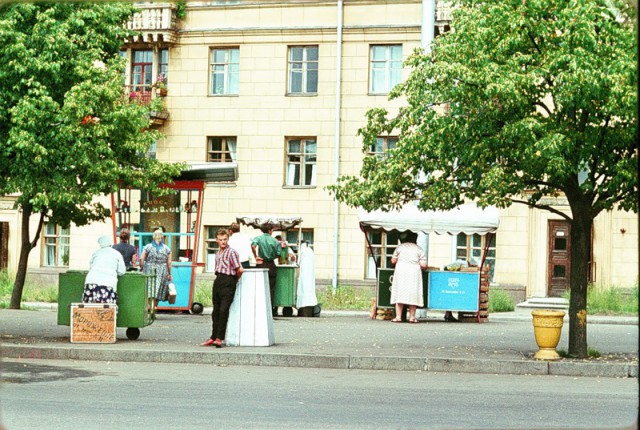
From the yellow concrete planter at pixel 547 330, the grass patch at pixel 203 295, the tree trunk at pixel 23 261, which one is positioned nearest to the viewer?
the yellow concrete planter at pixel 547 330

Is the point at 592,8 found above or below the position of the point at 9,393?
above

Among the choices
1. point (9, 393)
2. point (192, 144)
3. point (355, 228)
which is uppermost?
point (192, 144)

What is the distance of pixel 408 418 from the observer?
991 centimetres

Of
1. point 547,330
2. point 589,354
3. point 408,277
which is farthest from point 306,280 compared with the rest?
point 547,330

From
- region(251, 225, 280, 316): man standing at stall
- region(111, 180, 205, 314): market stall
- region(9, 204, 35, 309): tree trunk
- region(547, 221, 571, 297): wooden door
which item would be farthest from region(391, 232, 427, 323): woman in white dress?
region(547, 221, 571, 297): wooden door

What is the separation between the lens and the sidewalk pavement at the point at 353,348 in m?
15.0

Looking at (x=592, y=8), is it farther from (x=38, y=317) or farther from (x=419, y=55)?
(x=38, y=317)

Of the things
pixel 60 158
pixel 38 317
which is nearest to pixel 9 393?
pixel 60 158

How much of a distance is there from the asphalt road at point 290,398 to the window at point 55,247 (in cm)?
2563

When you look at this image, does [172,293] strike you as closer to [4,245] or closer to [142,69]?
[142,69]

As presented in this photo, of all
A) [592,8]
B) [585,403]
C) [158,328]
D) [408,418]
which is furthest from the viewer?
[158,328]

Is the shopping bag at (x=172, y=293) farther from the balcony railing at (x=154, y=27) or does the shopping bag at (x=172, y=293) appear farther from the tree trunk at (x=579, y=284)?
the balcony railing at (x=154, y=27)

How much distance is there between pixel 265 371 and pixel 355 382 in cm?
170

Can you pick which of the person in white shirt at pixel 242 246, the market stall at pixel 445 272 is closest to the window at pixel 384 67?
the market stall at pixel 445 272
